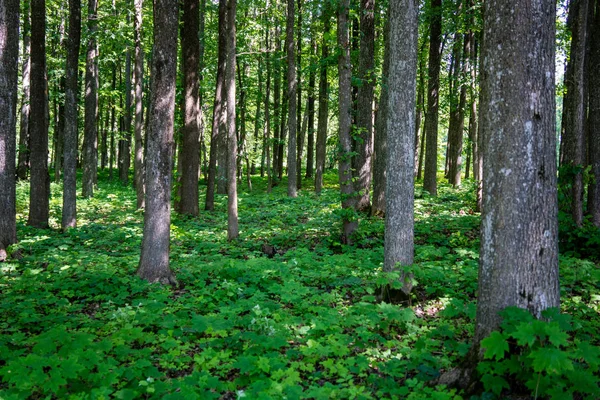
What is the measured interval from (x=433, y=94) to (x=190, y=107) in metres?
9.92

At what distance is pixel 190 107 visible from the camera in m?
14.3

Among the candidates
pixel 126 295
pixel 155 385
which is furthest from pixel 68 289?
pixel 155 385

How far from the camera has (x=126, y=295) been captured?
6699mm

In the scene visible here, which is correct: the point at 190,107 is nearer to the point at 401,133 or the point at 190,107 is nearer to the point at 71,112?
the point at 71,112

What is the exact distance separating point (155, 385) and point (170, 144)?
15.1 feet

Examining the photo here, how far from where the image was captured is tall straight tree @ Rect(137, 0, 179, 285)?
7.09 metres

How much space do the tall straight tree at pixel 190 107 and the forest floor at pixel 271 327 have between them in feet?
14.3

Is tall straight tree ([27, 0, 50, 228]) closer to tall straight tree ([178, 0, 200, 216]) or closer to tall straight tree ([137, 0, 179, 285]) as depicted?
tall straight tree ([178, 0, 200, 216])

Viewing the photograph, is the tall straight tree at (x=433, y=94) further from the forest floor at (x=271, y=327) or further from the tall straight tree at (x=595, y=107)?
the forest floor at (x=271, y=327)

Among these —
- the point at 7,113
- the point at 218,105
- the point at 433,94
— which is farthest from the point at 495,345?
the point at 433,94

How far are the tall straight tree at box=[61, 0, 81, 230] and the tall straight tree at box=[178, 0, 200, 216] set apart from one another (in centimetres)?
341

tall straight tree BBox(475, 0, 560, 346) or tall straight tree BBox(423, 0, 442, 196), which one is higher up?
tall straight tree BBox(423, 0, 442, 196)

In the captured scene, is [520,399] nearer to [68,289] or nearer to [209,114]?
[68,289]

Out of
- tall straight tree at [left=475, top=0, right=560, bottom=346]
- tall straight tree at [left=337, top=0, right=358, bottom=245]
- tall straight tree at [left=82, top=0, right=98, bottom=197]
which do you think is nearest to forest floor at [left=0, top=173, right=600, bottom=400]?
tall straight tree at [left=475, top=0, right=560, bottom=346]
